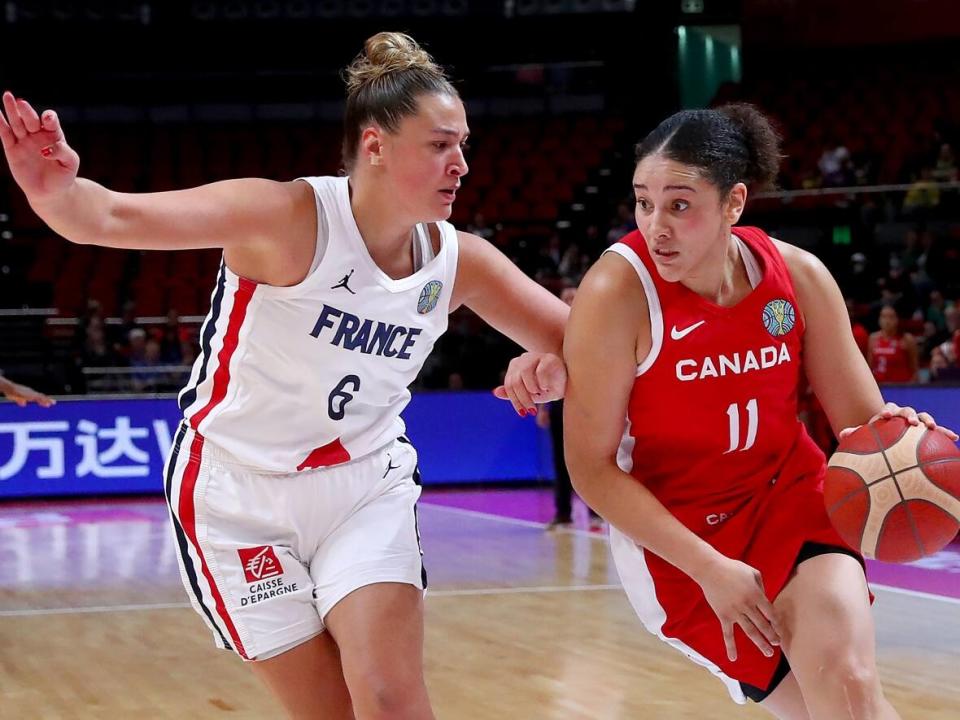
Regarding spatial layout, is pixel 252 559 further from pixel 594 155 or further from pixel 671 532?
pixel 594 155

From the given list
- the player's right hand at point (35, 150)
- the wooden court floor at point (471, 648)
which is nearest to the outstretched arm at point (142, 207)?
the player's right hand at point (35, 150)

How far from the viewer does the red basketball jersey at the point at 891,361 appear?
1070cm

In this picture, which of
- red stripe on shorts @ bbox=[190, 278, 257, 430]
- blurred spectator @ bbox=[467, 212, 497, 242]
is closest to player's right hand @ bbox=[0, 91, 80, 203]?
red stripe on shorts @ bbox=[190, 278, 257, 430]

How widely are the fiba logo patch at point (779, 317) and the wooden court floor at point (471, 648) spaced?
206cm

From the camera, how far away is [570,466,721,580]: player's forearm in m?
2.75

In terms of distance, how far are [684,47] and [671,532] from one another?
617 inches

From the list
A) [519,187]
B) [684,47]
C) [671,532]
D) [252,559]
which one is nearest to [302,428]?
[252,559]

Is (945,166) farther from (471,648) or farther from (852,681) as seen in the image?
(852,681)

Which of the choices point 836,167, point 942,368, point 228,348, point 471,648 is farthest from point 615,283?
point 836,167

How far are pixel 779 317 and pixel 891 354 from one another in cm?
828

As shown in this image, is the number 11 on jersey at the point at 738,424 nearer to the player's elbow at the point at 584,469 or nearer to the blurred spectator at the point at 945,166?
the player's elbow at the point at 584,469

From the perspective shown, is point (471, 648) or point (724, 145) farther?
point (471, 648)

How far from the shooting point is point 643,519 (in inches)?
111

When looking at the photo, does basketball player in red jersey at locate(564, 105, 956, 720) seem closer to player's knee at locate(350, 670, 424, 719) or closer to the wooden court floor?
player's knee at locate(350, 670, 424, 719)
